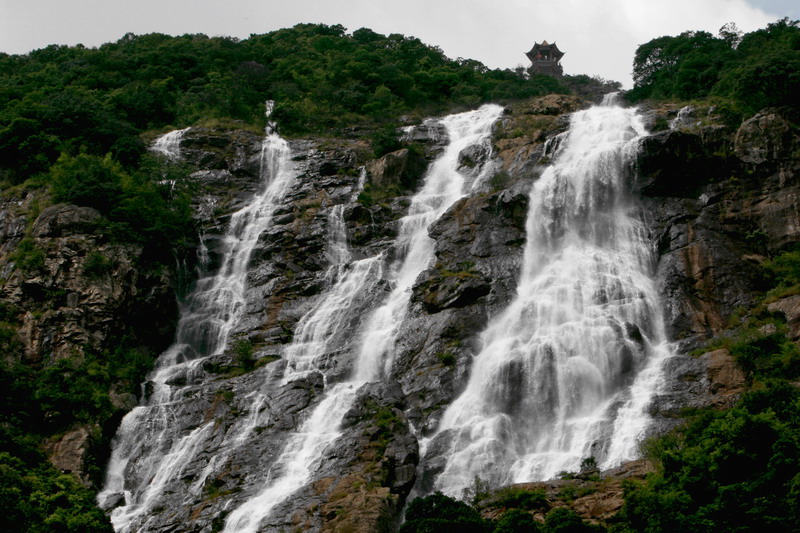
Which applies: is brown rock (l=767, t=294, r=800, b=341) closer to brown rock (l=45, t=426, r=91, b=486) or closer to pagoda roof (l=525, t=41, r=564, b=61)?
brown rock (l=45, t=426, r=91, b=486)

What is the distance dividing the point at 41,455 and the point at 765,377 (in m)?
27.3

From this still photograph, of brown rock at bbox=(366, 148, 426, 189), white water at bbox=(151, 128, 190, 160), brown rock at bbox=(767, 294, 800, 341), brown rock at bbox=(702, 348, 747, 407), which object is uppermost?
white water at bbox=(151, 128, 190, 160)

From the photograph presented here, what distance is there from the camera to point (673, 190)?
136ft

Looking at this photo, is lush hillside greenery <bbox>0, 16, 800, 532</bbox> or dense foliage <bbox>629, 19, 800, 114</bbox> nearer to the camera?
lush hillside greenery <bbox>0, 16, 800, 532</bbox>

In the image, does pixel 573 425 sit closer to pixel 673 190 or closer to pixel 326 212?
pixel 673 190

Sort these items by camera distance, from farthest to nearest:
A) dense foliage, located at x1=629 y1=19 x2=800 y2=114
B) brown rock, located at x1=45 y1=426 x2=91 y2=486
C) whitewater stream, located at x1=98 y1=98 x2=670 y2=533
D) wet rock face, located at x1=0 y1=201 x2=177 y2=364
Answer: dense foliage, located at x1=629 y1=19 x2=800 y2=114 < wet rock face, located at x1=0 y1=201 x2=177 y2=364 < brown rock, located at x1=45 y1=426 x2=91 y2=486 < whitewater stream, located at x1=98 y1=98 x2=670 y2=533

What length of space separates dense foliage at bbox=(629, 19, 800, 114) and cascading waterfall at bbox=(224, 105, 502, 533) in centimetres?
1376

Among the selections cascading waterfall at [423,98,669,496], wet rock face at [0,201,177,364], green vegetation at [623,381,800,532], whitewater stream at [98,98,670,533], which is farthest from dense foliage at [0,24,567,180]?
green vegetation at [623,381,800,532]

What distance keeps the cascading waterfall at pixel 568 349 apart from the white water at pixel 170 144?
1003 inches

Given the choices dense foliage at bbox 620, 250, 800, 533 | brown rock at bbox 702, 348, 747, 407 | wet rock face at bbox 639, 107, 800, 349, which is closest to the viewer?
dense foliage at bbox 620, 250, 800, 533

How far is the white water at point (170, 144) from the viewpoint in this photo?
181 feet

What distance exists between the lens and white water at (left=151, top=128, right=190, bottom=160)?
2178 inches

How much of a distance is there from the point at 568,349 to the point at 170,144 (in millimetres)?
34641

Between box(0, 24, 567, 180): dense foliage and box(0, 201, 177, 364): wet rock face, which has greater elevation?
box(0, 24, 567, 180): dense foliage
